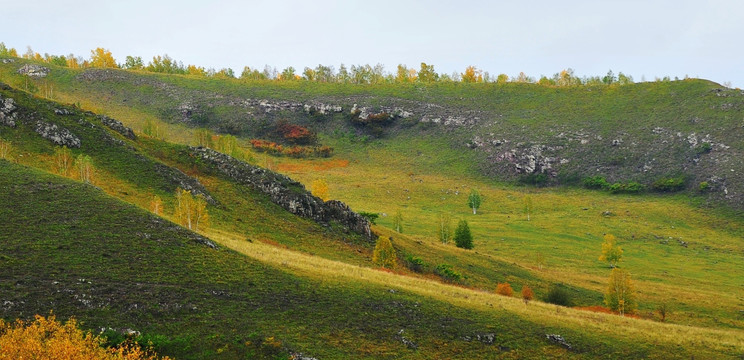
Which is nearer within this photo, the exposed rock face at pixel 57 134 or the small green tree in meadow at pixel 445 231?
the exposed rock face at pixel 57 134

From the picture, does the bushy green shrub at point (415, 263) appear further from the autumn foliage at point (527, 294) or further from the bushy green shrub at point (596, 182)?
the bushy green shrub at point (596, 182)

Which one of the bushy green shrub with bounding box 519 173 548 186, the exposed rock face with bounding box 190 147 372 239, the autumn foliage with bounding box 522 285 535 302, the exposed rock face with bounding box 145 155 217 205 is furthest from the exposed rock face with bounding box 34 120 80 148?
the bushy green shrub with bounding box 519 173 548 186

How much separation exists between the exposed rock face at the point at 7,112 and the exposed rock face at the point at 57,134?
354cm

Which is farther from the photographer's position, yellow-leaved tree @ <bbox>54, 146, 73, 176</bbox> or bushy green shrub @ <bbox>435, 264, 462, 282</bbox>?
yellow-leaved tree @ <bbox>54, 146, 73, 176</bbox>

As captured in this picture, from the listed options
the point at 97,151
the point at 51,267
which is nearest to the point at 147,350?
the point at 51,267

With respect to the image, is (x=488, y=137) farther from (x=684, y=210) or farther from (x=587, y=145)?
(x=684, y=210)

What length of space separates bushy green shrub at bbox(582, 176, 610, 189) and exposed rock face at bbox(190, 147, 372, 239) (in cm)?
10273

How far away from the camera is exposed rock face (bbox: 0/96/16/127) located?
251ft

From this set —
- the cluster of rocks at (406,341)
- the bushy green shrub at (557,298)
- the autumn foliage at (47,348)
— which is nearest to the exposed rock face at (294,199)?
the bushy green shrub at (557,298)

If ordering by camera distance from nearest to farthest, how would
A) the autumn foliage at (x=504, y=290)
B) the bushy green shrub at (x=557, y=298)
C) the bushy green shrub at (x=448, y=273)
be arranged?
1. the bushy green shrub at (x=557, y=298)
2. the autumn foliage at (x=504, y=290)
3. the bushy green shrub at (x=448, y=273)

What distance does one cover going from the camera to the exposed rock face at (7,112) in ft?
251

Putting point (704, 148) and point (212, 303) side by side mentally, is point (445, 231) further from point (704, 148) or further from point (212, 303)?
point (704, 148)

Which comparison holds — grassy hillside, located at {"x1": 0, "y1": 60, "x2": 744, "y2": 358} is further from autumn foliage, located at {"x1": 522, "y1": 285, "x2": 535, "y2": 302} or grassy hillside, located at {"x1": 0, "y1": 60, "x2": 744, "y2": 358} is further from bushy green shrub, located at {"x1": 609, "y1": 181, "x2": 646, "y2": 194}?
autumn foliage, located at {"x1": 522, "y1": 285, "x2": 535, "y2": 302}

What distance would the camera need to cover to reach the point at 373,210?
11844 centimetres
